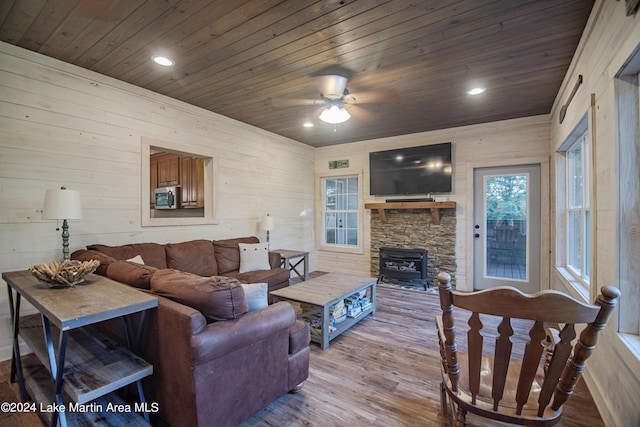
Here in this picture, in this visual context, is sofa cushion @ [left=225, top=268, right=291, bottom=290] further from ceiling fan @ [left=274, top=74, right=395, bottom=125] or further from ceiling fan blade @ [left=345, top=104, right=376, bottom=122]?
ceiling fan blade @ [left=345, top=104, right=376, bottom=122]

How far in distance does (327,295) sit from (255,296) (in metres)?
1.22

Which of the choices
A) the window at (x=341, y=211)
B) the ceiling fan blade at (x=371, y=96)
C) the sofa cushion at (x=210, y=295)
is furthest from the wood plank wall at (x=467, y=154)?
the sofa cushion at (x=210, y=295)

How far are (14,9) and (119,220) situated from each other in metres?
1.90

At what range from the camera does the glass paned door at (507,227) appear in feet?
14.0

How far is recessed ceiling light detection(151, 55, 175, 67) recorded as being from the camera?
8.85 feet

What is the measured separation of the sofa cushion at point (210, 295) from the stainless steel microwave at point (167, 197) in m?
3.84

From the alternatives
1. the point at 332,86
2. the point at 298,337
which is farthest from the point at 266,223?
the point at 298,337

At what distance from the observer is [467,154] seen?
4.71 m

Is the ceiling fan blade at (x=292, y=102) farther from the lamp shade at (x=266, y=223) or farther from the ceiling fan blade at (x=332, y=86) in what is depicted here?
the lamp shade at (x=266, y=223)

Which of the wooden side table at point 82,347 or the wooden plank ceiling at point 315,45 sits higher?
the wooden plank ceiling at point 315,45

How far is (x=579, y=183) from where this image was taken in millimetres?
3078

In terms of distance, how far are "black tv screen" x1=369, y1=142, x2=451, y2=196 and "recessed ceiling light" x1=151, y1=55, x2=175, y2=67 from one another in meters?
3.64

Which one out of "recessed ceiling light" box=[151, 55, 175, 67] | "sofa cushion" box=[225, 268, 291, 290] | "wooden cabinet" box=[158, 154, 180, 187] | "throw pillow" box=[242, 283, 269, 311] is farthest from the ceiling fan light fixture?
"wooden cabinet" box=[158, 154, 180, 187]

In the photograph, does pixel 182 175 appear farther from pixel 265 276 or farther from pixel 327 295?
pixel 327 295
